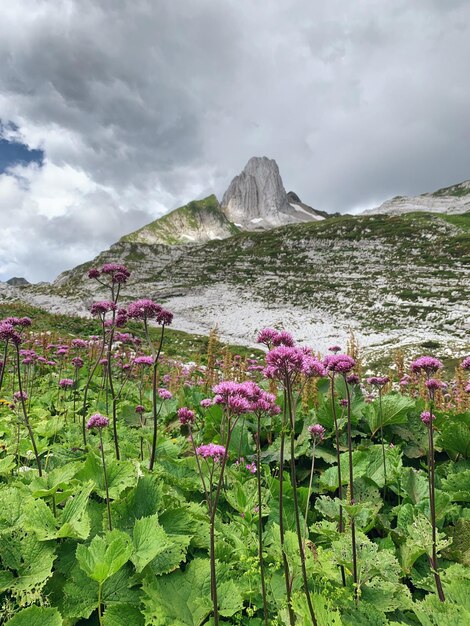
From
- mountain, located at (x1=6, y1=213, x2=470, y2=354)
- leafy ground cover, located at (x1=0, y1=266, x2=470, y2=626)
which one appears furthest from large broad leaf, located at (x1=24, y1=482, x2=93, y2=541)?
mountain, located at (x1=6, y1=213, x2=470, y2=354)

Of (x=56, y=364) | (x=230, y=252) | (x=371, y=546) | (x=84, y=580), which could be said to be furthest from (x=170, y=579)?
(x=230, y=252)

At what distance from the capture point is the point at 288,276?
72.8 m

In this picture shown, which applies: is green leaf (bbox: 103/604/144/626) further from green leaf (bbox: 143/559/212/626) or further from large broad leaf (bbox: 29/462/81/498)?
large broad leaf (bbox: 29/462/81/498)

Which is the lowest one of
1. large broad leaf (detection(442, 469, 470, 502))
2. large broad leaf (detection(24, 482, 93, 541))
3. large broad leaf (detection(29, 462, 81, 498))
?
large broad leaf (detection(442, 469, 470, 502))

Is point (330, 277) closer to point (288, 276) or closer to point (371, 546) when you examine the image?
point (288, 276)

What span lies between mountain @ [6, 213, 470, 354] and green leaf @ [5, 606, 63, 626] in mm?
21087

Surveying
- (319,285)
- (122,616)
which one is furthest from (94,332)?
(319,285)

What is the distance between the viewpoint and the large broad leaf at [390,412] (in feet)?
17.9

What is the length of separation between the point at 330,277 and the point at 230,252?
127ft

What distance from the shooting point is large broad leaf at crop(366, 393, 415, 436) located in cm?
544

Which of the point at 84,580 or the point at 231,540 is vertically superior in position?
the point at 84,580

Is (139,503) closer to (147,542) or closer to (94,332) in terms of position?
(147,542)

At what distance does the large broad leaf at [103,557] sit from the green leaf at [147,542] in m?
0.14

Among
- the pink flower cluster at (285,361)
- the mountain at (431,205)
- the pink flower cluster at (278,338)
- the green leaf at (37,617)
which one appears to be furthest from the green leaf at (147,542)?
the mountain at (431,205)
